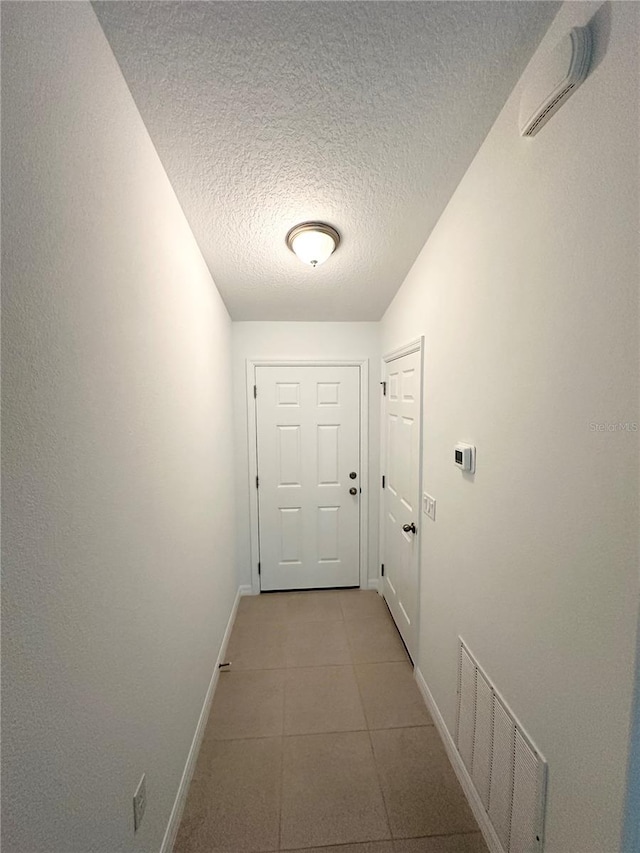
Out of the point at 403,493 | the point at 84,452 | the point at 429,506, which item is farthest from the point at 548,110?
the point at 403,493

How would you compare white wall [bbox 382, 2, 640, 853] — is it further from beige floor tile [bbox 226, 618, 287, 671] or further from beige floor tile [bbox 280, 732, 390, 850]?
beige floor tile [bbox 226, 618, 287, 671]

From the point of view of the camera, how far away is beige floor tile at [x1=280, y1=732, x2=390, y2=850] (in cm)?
114

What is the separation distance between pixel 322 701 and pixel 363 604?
3.03ft

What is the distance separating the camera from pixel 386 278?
1.97 metres

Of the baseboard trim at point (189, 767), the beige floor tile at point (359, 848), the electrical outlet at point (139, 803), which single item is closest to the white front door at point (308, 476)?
the baseboard trim at point (189, 767)

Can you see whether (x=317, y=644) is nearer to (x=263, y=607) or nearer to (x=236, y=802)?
(x=263, y=607)

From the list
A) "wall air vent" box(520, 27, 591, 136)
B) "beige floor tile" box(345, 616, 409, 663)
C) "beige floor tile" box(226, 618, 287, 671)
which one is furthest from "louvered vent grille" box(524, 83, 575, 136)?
"beige floor tile" box(226, 618, 287, 671)

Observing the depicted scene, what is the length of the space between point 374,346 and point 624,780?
8.05 feet

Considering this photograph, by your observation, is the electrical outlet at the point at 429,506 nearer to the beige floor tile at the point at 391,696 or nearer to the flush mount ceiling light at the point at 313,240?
the beige floor tile at the point at 391,696

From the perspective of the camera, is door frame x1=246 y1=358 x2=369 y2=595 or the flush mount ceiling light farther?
door frame x1=246 y1=358 x2=369 y2=595

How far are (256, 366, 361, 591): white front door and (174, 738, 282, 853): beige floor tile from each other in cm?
129

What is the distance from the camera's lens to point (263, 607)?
251 cm

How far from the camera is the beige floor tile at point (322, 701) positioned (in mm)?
1543

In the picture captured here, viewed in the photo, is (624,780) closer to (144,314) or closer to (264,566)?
(144,314)
